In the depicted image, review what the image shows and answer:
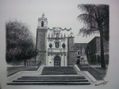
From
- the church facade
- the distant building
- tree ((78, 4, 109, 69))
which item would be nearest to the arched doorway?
the church facade

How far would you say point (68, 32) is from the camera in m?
2.60

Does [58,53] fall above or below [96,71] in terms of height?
above

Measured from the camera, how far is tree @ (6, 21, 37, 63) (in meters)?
2.57

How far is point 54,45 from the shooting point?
2598mm

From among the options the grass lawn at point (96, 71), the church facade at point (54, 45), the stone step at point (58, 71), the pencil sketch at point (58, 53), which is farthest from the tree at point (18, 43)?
the grass lawn at point (96, 71)

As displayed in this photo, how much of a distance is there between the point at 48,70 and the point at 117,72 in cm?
97

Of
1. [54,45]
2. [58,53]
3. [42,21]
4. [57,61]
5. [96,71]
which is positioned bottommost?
[96,71]

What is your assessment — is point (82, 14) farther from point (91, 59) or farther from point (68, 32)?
point (91, 59)

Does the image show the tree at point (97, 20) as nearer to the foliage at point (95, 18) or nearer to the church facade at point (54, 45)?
the foliage at point (95, 18)

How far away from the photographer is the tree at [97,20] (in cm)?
263

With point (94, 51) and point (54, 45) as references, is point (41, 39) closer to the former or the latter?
point (54, 45)

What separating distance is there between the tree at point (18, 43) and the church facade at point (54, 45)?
0.36 ft

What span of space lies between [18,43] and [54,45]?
1.61 feet

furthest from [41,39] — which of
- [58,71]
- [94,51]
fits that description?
[94,51]
